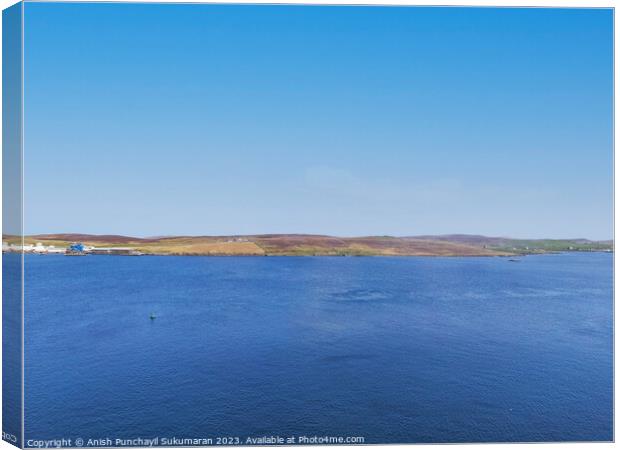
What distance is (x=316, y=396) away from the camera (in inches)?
450

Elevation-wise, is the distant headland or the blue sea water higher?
the distant headland

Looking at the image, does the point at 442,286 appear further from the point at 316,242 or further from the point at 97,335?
the point at 97,335

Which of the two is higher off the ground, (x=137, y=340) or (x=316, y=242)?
(x=316, y=242)

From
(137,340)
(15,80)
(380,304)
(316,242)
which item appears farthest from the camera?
(380,304)

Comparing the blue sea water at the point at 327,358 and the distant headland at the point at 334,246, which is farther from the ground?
the distant headland at the point at 334,246

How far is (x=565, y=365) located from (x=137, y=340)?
1406 centimetres

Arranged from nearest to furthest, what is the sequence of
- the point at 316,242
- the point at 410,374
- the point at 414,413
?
1. the point at 414,413
2. the point at 410,374
3. the point at 316,242

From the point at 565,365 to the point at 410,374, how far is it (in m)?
4.90

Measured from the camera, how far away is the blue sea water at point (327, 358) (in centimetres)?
1034

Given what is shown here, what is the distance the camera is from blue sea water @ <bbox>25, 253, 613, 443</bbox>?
1034cm

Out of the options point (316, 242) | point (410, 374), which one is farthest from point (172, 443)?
point (316, 242)

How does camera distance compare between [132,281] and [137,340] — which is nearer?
[137,340]

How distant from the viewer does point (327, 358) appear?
13945 millimetres

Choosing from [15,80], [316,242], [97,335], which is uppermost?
[15,80]
